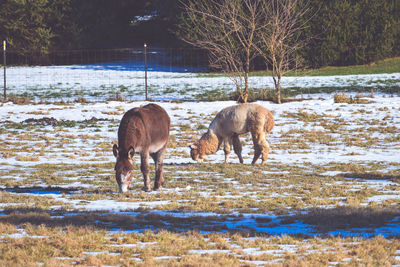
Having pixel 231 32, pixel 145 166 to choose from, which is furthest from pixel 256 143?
pixel 231 32

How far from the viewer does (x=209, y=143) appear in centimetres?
1551

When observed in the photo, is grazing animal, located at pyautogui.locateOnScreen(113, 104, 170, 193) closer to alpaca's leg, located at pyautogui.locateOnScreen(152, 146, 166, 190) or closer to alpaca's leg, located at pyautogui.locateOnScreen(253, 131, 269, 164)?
alpaca's leg, located at pyautogui.locateOnScreen(152, 146, 166, 190)

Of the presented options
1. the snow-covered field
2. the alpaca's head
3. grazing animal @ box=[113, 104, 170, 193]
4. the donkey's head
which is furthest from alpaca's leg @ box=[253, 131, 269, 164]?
the donkey's head

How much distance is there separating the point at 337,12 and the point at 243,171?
103 feet

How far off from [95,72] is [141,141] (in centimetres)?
3626

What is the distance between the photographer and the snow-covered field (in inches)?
334

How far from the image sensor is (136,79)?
40.5m

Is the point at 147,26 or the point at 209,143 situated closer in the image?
the point at 209,143

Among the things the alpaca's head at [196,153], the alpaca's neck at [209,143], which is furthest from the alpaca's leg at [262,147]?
the alpaca's head at [196,153]

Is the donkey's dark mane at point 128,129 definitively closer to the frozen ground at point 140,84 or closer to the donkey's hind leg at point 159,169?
the donkey's hind leg at point 159,169

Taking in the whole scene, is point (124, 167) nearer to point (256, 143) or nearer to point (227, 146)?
point (227, 146)

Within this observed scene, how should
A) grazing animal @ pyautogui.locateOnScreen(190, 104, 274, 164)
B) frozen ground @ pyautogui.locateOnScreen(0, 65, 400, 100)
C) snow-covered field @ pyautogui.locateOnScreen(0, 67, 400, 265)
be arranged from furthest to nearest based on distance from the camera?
frozen ground @ pyautogui.locateOnScreen(0, 65, 400, 100) < grazing animal @ pyautogui.locateOnScreen(190, 104, 274, 164) < snow-covered field @ pyautogui.locateOnScreen(0, 67, 400, 265)

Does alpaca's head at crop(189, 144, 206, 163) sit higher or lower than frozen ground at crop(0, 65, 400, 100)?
lower

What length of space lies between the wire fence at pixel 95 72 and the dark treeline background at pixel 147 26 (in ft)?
5.11
